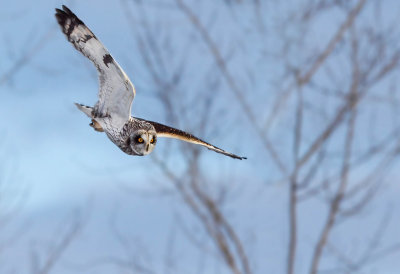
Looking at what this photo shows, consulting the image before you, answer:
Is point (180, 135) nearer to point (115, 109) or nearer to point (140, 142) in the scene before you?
point (140, 142)

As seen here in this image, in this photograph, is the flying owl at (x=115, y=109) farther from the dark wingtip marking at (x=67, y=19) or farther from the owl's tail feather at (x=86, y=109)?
the dark wingtip marking at (x=67, y=19)

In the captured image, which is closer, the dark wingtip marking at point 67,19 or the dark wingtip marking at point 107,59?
the dark wingtip marking at point 107,59

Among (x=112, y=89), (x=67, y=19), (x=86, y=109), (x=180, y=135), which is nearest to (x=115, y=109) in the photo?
(x=112, y=89)

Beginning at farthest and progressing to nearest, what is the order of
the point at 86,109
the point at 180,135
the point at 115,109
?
the point at 180,135
the point at 86,109
the point at 115,109

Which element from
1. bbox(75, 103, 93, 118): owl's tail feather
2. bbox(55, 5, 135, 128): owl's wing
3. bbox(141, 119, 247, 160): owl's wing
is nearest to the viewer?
bbox(55, 5, 135, 128): owl's wing

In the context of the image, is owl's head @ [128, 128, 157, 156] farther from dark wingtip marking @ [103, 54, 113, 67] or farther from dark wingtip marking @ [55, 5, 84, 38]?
dark wingtip marking @ [55, 5, 84, 38]

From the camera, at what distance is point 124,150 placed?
9.02 feet

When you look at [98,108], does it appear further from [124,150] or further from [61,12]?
[61,12]

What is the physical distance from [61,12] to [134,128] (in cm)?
87

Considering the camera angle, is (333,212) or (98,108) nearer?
(98,108)

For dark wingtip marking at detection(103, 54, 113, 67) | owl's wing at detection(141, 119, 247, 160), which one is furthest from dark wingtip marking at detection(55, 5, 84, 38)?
owl's wing at detection(141, 119, 247, 160)

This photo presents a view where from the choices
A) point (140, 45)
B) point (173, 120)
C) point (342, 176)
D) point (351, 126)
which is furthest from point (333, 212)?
point (140, 45)

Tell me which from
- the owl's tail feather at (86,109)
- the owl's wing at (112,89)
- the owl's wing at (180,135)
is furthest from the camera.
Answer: the owl's wing at (180,135)

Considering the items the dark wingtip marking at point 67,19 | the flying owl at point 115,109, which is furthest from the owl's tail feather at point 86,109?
the dark wingtip marking at point 67,19
